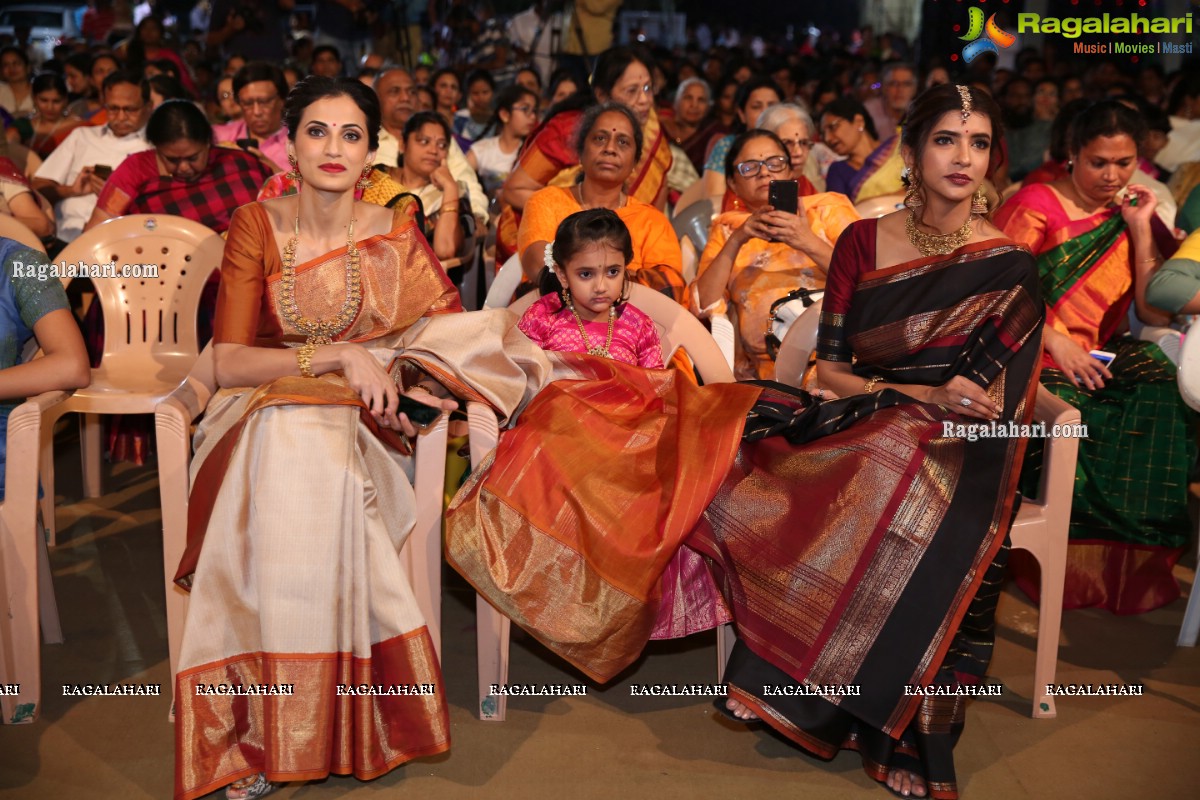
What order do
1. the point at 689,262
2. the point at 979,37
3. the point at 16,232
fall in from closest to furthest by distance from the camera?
the point at 16,232 → the point at 689,262 → the point at 979,37

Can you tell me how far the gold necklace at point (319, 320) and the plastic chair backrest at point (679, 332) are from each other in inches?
21.6

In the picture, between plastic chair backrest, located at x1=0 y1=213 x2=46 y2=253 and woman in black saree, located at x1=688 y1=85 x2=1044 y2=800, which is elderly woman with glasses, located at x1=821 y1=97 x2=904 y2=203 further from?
plastic chair backrest, located at x1=0 y1=213 x2=46 y2=253

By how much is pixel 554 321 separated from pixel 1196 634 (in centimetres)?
209

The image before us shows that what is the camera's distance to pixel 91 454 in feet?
14.7

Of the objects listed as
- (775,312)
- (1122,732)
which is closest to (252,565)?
(775,312)

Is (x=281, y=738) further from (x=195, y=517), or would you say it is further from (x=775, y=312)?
(x=775, y=312)

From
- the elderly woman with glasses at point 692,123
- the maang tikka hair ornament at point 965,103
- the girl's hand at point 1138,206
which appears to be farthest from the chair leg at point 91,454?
the elderly woman with glasses at point 692,123

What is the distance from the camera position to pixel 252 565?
265 centimetres

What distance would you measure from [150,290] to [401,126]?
2.61 m

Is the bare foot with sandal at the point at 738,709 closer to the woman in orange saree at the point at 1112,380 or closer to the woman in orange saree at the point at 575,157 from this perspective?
the woman in orange saree at the point at 1112,380

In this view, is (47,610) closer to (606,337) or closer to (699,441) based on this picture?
(606,337)

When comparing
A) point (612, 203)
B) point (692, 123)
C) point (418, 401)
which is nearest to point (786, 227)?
point (612, 203)

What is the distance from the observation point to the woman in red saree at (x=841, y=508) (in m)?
2.69

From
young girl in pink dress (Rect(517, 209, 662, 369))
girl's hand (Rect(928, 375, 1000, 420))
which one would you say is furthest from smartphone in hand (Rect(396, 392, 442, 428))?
girl's hand (Rect(928, 375, 1000, 420))
